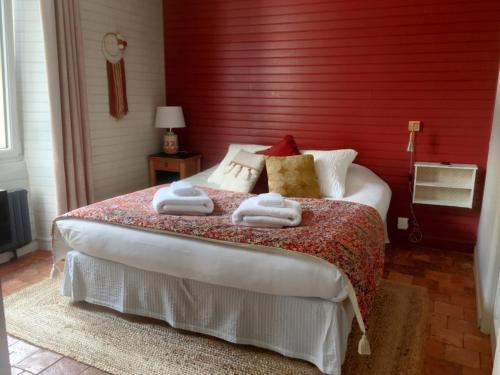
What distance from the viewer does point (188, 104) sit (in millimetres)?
4465

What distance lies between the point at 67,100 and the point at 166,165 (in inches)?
48.9

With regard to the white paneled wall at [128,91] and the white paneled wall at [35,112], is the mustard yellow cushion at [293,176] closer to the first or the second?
the white paneled wall at [128,91]

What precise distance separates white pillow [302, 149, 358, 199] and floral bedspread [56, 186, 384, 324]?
0.38 metres

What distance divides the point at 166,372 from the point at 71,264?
0.99m

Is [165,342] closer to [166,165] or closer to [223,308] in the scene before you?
[223,308]

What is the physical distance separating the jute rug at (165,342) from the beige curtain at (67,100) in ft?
3.33

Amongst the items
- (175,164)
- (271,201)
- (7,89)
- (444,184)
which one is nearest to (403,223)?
(444,184)

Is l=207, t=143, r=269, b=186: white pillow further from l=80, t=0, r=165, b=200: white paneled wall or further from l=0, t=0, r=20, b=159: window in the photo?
l=0, t=0, r=20, b=159: window

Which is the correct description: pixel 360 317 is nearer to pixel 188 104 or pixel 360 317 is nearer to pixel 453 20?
A: pixel 453 20

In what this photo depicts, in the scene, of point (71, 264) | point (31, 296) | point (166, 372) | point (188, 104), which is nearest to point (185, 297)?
point (166, 372)

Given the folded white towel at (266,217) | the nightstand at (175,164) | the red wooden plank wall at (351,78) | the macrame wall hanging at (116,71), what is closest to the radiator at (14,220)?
the macrame wall hanging at (116,71)

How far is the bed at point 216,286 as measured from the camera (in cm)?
194

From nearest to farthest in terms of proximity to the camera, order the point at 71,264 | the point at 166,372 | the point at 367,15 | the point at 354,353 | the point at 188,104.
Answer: the point at 166,372 → the point at 354,353 → the point at 71,264 → the point at 367,15 → the point at 188,104

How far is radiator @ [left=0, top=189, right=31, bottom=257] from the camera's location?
318cm
